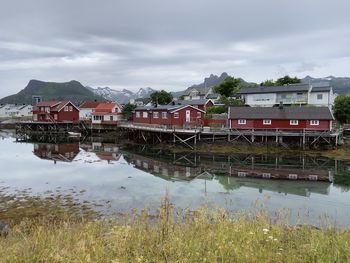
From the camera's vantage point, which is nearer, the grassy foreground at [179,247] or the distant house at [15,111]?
the grassy foreground at [179,247]

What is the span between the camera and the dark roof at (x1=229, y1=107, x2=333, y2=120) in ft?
123

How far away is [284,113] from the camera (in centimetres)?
3925

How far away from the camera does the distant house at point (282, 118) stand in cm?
3744

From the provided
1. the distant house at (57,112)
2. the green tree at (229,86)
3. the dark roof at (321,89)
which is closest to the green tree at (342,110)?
the dark roof at (321,89)

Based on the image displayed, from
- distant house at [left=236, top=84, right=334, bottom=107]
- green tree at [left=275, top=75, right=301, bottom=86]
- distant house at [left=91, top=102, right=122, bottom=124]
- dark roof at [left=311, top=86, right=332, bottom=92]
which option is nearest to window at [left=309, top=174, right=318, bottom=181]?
distant house at [left=236, top=84, right=334, bottom=107]

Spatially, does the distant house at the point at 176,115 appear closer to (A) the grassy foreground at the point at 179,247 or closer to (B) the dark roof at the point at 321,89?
(B) the dark roof at the point at 321,89

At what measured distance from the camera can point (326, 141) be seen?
36562 millimetres

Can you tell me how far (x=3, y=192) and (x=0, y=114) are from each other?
10631cm

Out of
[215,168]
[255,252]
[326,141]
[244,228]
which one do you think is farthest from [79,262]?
[326,141]

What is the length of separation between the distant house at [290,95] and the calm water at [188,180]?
22.0m

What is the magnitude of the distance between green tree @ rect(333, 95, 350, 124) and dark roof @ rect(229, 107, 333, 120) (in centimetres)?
910

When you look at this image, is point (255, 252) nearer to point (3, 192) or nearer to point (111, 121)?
point (3, 192)

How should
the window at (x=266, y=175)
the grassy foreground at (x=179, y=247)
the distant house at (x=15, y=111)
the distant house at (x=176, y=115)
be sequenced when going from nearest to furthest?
the grassy foreground at (x=179, y=247) < the window at (x=266, y=175) < the distant house at (x=176, y=115) < the distant house at (x=15, y=111)

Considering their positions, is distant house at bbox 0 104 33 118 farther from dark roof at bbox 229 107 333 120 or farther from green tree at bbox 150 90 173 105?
dark roof at bbox 229 107 333 120
